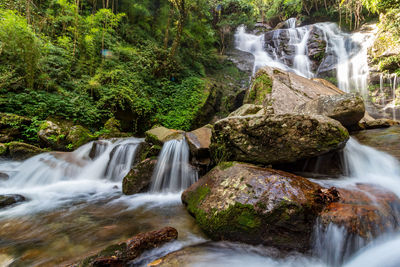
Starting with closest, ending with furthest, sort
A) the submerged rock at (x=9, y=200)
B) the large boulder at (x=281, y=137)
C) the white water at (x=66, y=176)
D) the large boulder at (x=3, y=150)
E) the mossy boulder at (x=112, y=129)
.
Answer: the large boulder at (x=281, y=137)
the submerged rock at (x=9, y=200)
the white water at (x=66, y=176)
the large boulder at (x=3, y=150)
the mossy boulder at (x=112, y=129)

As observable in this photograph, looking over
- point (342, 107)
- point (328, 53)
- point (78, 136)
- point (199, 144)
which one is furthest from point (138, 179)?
point (328, 53)

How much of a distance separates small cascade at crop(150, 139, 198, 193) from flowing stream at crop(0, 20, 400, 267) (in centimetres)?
2

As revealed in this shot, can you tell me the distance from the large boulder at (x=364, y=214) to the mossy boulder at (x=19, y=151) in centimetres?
699

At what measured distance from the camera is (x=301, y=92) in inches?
270

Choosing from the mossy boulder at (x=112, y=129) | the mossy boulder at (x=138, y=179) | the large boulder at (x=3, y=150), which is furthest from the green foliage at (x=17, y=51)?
the mossy boulder at (x=138, y=179)

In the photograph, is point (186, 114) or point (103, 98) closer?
point (103, 98)

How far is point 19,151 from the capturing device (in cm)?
516

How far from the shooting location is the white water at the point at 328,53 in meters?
11.8

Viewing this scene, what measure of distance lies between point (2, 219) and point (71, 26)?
8.95m

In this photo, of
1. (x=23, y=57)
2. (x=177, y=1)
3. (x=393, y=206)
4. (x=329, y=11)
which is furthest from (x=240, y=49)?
(x=393, y=206)

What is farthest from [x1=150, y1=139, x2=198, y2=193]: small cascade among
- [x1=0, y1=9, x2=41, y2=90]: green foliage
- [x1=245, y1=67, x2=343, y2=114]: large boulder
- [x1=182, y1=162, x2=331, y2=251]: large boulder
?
[x1=0, y1=9, x2=41, y2=90]: green foliage

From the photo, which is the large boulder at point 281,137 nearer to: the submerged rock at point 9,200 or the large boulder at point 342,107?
the large boulder at point 342,107

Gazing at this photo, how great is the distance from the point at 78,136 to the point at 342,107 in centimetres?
782

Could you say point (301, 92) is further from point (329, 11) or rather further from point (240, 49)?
point (329, 11)
